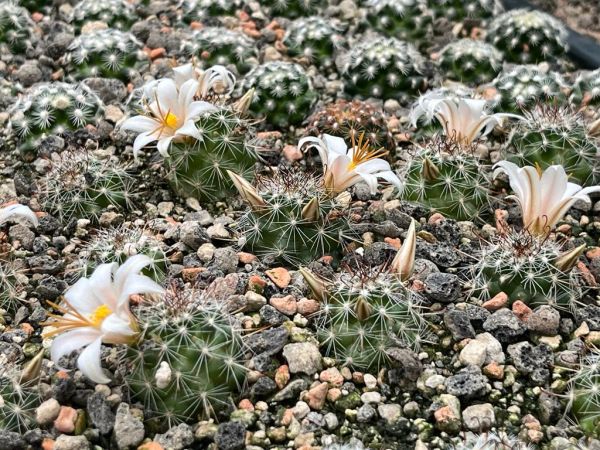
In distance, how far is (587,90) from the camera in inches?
196

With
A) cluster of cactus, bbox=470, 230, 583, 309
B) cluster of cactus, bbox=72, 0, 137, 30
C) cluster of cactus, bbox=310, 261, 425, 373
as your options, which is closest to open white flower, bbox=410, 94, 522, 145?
cluster of cactus, bbox=470, 230, 583, 309

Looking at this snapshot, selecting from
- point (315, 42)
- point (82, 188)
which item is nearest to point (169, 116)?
point (82, 188)

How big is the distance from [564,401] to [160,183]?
89.3 inches

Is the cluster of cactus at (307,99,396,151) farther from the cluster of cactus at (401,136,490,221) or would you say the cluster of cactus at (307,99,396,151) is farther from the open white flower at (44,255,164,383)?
the open white flower at (44,255,164,383)

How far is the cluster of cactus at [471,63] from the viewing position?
5254 mm

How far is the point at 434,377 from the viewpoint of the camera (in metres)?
3.27

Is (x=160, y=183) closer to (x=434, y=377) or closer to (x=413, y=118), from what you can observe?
(x=413, y=118)

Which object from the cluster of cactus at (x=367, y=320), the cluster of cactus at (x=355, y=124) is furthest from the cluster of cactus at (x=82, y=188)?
the cluster of cactus at (x=367, y=320)

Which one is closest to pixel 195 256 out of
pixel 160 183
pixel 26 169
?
pixel 160 183

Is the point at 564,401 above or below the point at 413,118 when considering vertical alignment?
below

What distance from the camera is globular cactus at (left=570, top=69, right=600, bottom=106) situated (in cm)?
494

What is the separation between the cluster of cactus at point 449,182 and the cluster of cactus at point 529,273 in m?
0.52

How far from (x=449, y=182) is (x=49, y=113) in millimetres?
2189

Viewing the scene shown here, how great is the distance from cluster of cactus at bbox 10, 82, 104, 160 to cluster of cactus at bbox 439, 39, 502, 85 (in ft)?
7.17
